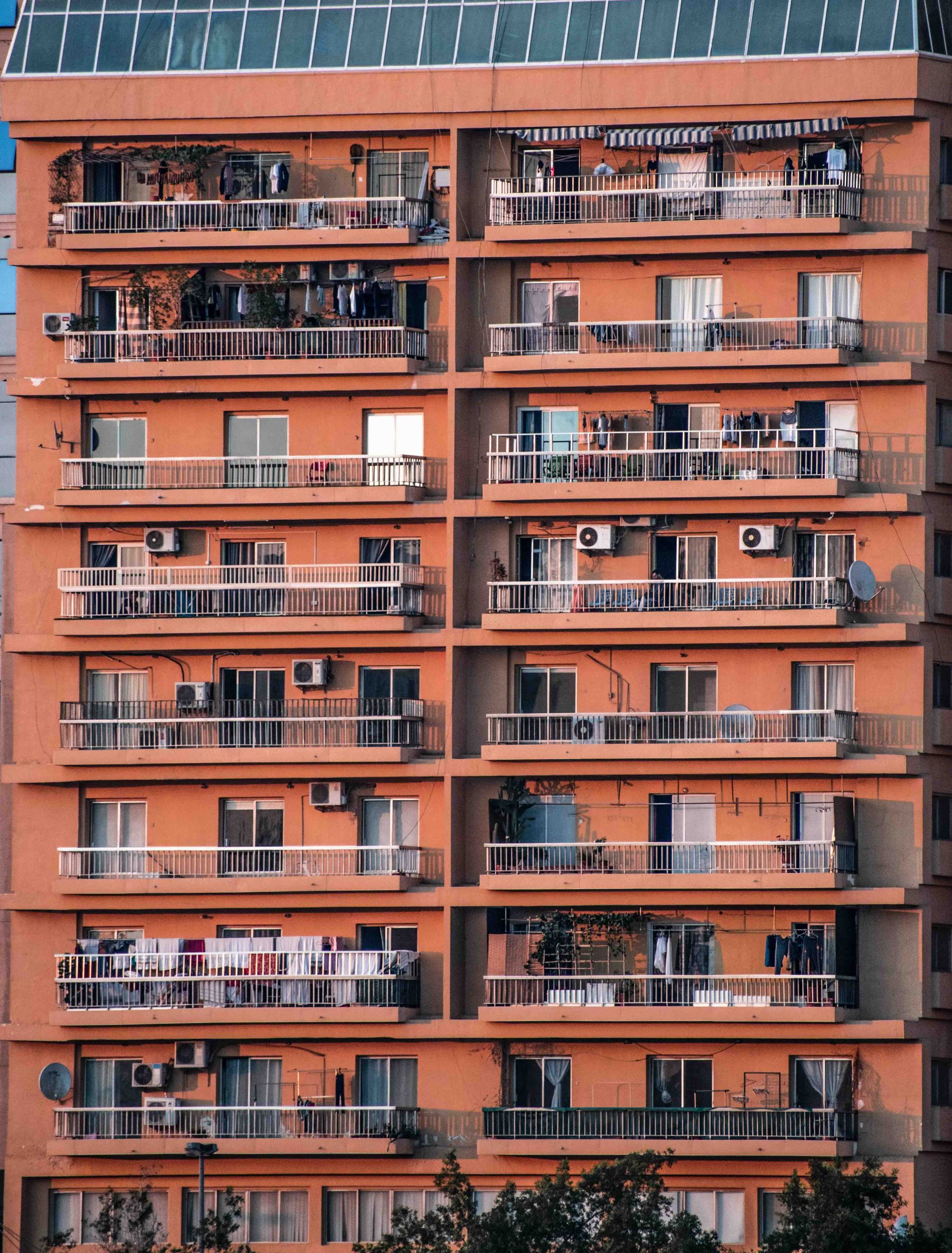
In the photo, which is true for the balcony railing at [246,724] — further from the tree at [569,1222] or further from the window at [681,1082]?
the tree at [569,1222]

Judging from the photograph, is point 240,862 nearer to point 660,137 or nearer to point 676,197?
point 676,197

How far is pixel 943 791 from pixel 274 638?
16.5 m

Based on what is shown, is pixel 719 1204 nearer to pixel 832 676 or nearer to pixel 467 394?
pixel 832 676

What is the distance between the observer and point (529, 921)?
71.0m

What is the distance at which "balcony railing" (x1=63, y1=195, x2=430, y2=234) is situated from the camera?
7288 cm

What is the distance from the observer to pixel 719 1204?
68.8 meters

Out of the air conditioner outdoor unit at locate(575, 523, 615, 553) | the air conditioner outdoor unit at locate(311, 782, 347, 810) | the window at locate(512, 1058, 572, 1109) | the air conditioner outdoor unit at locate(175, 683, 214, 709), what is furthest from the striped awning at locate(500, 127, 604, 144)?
the window at locate(512, 1058, 572, 1109)

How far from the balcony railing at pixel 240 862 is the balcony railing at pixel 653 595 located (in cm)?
658

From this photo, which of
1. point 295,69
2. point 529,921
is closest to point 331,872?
point 529,921

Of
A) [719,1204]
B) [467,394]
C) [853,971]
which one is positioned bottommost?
[719,1204]

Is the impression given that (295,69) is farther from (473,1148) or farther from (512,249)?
(473,1148)

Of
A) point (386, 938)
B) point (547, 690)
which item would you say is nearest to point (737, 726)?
point (547, 690)

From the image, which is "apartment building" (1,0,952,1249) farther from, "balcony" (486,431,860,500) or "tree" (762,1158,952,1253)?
"tree" (762,1158,952,1253)

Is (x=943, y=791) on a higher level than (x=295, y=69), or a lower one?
lower
